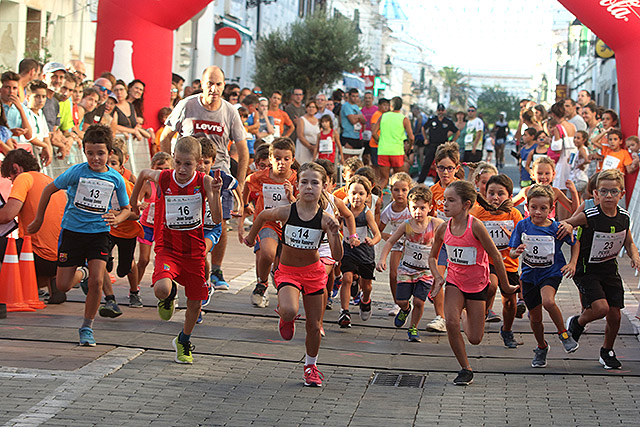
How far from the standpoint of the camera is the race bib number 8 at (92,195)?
7910mm

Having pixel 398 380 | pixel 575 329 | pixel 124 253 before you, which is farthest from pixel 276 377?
pixel 124 253

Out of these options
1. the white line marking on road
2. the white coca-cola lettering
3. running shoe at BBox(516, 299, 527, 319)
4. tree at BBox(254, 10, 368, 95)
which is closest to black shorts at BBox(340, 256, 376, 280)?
running shoe at BBox(516, 299, 527, 319)

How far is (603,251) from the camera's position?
7.66 meters

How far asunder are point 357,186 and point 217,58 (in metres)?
27.7

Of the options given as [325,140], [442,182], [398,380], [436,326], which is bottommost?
[398,380]

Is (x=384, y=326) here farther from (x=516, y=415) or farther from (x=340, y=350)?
(x=516, y=415)

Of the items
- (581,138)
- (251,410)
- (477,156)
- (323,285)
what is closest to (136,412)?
(251,410)

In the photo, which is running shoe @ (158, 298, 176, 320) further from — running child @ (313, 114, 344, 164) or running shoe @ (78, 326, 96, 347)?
running child @ (313, 114, 344, 164)

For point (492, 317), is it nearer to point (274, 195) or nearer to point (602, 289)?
point (602, 289)

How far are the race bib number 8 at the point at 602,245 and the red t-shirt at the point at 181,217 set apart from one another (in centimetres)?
283

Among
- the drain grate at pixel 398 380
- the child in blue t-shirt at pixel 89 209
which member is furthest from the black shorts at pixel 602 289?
the child in blue t-shirt at pixel 89 209

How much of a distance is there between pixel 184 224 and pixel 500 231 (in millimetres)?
2697

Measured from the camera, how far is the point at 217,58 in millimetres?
36000

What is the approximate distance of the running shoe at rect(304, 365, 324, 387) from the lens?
6641 millimetres
